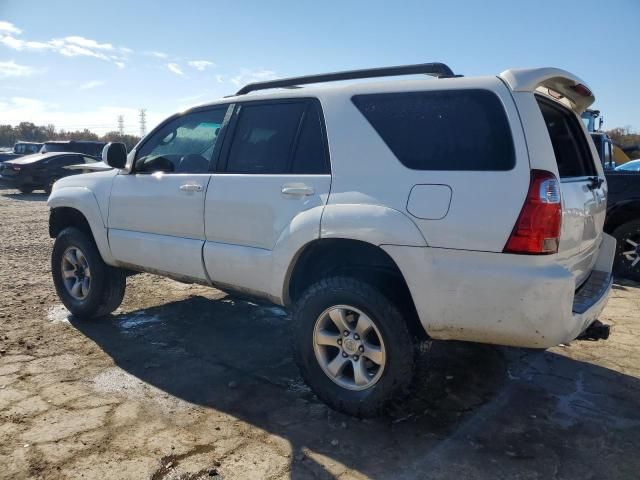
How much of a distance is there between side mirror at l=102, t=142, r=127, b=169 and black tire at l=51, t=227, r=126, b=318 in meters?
0.84

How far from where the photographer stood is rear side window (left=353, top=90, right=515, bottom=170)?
2.63 m

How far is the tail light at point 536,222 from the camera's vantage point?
2.49 metres

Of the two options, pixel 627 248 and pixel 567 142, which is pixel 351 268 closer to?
pixel 567 142

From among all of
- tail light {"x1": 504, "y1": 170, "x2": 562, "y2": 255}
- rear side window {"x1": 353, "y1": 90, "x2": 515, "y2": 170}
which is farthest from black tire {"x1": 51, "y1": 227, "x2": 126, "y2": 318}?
tail light {"x1": 504, "y1": 170, "x2": 562, "y2": 255}

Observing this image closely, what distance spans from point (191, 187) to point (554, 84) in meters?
2.46

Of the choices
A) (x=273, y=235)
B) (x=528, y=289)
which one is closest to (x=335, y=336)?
(x=273, y=235)

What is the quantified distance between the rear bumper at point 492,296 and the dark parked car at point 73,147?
761 inches

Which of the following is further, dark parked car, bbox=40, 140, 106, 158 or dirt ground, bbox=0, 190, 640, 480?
dark parked car, bbox=40, 140, 106, 158

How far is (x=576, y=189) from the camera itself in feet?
9.40

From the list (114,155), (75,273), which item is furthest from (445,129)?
(75,273)

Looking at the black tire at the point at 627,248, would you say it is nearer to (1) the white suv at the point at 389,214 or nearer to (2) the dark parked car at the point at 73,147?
(1) the white suv at the point at 389,214

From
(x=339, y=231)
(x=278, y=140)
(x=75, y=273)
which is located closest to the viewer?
(x=339, y=231)

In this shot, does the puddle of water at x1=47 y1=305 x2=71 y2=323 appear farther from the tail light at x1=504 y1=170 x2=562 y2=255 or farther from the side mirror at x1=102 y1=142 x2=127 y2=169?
the tail light at x1=504 y1=170 x2=562 y2=255

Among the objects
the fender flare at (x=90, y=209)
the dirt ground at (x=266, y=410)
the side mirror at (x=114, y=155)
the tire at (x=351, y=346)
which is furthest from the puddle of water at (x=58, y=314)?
the tire at (x=351, y=346)
